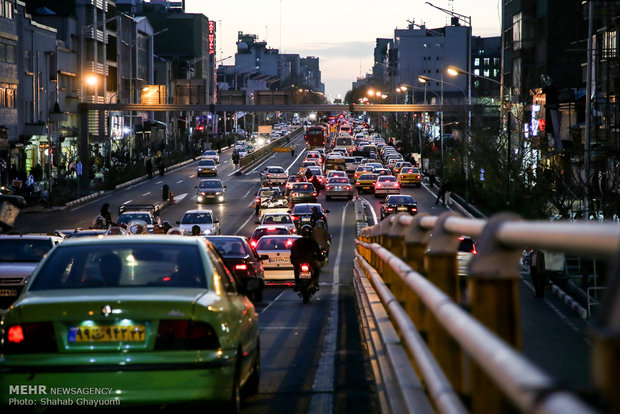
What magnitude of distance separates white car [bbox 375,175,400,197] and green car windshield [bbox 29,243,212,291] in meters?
60.8

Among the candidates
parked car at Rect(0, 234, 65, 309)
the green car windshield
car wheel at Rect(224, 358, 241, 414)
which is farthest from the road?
parked car at Rect(0, 234, 65, 309)

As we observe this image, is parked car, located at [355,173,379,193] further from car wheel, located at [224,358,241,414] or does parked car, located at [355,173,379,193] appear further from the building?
car wheel, located at [224,358,241,414]

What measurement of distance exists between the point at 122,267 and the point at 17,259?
1206 centimetres

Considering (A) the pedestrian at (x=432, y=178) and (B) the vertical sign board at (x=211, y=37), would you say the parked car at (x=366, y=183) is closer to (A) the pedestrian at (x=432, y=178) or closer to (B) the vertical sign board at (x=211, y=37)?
(A) the pedestrian at (x=432, y=178)

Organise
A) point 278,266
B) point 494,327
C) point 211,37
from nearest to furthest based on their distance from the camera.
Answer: point 494,327 → point 278,266 → point 211,37

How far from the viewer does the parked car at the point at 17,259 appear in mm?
18094

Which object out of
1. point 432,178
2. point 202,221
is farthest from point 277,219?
point 432,178

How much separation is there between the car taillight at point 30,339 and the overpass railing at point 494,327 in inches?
84.4

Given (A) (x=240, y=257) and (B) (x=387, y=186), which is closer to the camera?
(A) (x=240, y=257)

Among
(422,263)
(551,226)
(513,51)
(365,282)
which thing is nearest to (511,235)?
(551,226)

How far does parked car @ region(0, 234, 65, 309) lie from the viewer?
18.1 meters

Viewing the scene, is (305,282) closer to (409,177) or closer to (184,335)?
(184,335)

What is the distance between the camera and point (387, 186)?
68.8m

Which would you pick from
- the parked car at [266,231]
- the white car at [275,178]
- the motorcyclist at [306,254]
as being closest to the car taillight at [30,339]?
the motorcyclist at [306,254]
